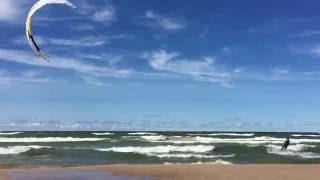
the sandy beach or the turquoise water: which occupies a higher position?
the turquoise water

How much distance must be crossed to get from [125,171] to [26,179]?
3420 mm

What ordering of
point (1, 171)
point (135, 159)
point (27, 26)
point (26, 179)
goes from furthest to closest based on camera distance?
point (135, 159) → point (1, 171) → point (26, 179) → point (27, 26)

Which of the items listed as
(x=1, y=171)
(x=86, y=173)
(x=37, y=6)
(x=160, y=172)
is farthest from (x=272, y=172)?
(x=37, y=6)

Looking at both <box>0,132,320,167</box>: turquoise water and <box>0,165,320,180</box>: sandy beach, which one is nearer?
<box>0,165,320,180</box>: sandy beach

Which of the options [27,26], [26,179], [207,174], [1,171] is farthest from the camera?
[1,171]

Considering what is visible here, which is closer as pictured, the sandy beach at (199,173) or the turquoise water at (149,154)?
the sandy beach at (199,173)

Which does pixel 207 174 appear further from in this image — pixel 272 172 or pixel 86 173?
pixel 86 173

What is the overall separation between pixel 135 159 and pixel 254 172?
9505 millimetres

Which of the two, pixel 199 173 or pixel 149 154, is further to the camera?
pixel 149 154

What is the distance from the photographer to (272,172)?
1680 centimetres

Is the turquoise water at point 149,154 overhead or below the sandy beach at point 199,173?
overhead

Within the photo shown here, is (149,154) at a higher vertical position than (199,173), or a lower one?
higher

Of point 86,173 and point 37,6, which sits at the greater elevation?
point 37,6

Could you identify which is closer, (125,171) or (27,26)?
(27,26)
